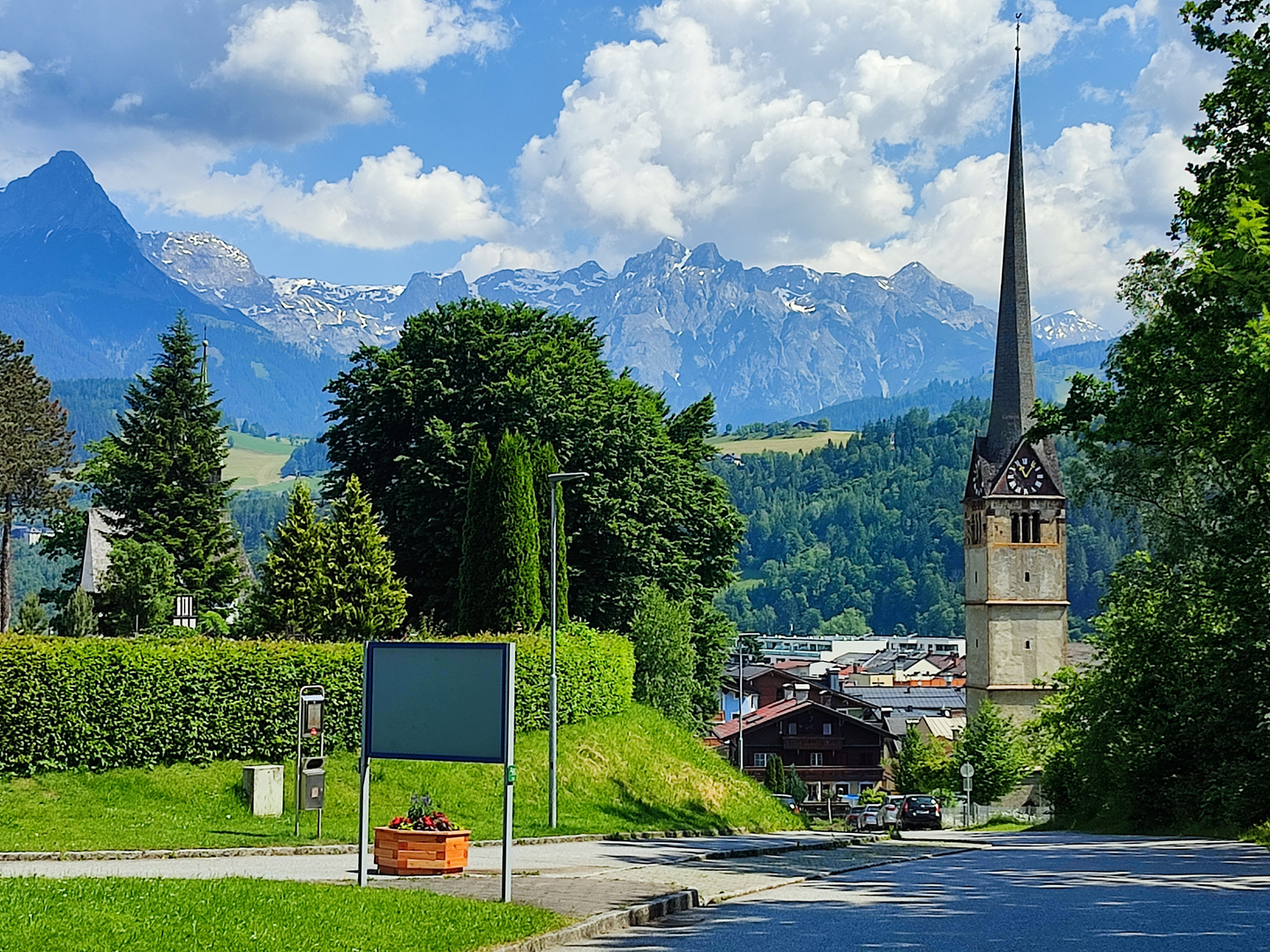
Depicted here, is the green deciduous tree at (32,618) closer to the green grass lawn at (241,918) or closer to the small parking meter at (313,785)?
the small parking meter at (313,785)

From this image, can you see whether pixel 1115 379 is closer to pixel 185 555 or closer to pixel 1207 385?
pixel 1207 385

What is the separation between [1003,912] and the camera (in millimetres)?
14477

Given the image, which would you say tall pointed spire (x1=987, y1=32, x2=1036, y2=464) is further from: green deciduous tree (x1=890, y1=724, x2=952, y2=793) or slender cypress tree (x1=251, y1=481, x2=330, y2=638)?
slender cypress tree (x1=251, y1=481, x2=330, y2=638)

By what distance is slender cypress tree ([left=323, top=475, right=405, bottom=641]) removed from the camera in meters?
39.7

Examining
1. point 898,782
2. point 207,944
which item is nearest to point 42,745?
point 207,944

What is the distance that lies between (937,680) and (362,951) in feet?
597

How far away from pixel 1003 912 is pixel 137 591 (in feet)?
113

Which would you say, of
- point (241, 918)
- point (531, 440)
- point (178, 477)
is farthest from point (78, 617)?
point (241, 918)

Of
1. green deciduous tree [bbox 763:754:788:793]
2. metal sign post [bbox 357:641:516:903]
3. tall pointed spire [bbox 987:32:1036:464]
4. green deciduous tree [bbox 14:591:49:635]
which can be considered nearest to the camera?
metal sign post [bbox 357:641:516:903]

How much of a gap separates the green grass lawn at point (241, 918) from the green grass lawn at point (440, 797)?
893 cm

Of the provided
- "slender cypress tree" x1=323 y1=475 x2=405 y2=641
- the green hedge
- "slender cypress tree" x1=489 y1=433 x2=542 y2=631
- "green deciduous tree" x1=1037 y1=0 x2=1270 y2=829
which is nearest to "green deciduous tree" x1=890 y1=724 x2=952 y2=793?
"green deciduous tree" x1=1037 y1=0 x2=1270 y2=829

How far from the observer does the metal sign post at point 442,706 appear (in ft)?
46.6

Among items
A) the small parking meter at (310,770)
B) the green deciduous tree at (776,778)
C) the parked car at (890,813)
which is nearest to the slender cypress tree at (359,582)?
the small parking meter at (310,770)

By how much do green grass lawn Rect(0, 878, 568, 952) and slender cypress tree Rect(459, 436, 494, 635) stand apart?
23894mm
